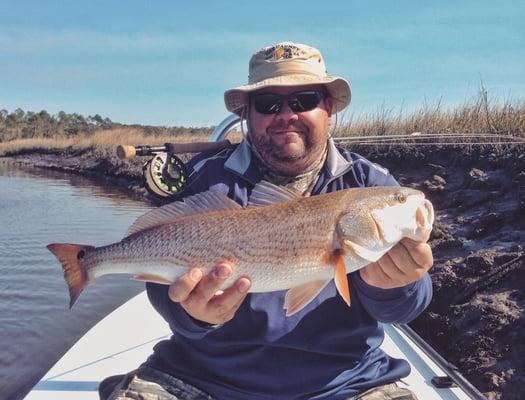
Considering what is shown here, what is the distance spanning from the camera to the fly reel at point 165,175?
135 inches

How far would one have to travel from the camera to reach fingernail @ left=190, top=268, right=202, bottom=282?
2.38 m

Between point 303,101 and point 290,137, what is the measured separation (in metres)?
0.23

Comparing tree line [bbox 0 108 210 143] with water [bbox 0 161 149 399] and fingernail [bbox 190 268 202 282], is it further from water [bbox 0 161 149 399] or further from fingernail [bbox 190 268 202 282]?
fingernail [bbox 190 268 202 282]

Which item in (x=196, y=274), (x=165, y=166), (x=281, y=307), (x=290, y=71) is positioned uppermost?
(x=290, y=71)

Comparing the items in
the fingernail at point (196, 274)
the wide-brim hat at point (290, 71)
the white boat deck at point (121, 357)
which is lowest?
the white boat deck at point (121, 357)

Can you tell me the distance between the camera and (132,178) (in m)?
27.9

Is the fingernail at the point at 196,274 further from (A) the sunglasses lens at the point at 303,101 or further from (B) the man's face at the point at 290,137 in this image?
(A) the sunglasses lens at the point at 303,101

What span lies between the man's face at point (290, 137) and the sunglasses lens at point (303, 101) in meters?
0.02

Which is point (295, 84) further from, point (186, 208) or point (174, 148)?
point (174, 148)

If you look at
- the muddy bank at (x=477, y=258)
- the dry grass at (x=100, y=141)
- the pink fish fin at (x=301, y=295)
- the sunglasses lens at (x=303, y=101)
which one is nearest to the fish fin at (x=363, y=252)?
the pink fish fin at (x=301, y=295)

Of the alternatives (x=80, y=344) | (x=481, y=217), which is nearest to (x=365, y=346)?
(x=80, y=344)

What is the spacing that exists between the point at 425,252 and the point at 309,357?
0.89 metres

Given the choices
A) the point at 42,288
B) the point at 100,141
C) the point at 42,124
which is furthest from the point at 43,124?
the point at 42,288

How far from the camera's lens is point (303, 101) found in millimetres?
3061
